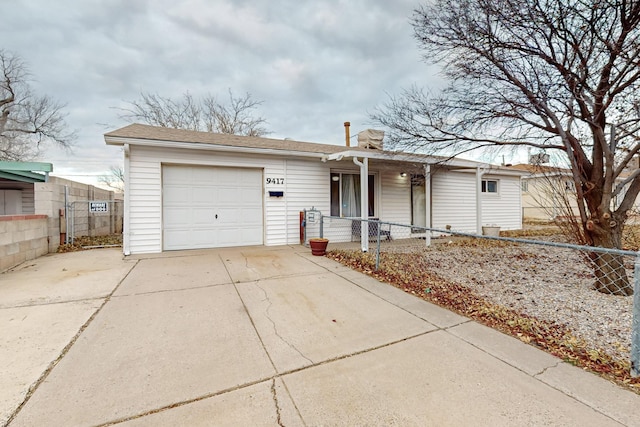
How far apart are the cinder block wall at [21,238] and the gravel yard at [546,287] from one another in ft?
27.6

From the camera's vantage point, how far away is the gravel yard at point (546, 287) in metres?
3.12

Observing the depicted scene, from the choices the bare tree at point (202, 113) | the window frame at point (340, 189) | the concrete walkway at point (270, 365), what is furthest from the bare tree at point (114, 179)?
the concrete walkway at point (270, 365)

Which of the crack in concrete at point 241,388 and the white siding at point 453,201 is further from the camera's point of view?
the white siding at point 453,201

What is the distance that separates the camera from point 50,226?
7.11 metres

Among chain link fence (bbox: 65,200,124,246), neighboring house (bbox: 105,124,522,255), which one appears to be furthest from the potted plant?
chain link fence (bbox: 65,200,124,246)

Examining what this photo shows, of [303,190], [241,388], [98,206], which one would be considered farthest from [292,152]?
[241,388]

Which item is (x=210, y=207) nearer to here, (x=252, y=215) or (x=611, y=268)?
(x=252, y=215)

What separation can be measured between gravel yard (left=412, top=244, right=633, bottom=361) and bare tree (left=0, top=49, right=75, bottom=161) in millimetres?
24092

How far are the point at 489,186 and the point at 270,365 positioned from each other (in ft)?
42.0

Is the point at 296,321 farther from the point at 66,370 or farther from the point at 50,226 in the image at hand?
the point at 50,226

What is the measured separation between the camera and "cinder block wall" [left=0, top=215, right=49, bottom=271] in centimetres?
515

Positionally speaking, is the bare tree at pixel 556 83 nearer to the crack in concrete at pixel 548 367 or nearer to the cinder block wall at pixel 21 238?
the crack in concrete at pixel 548 367

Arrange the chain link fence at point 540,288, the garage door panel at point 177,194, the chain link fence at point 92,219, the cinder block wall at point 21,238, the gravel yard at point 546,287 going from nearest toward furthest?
the chain link fence at point 540,288, the gravel yard at point 546,287, the cinder block wall at point 21,238, the garage door panel at point 177,194, the chain link fence at point 92,219

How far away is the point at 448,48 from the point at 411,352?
5.01 meters
